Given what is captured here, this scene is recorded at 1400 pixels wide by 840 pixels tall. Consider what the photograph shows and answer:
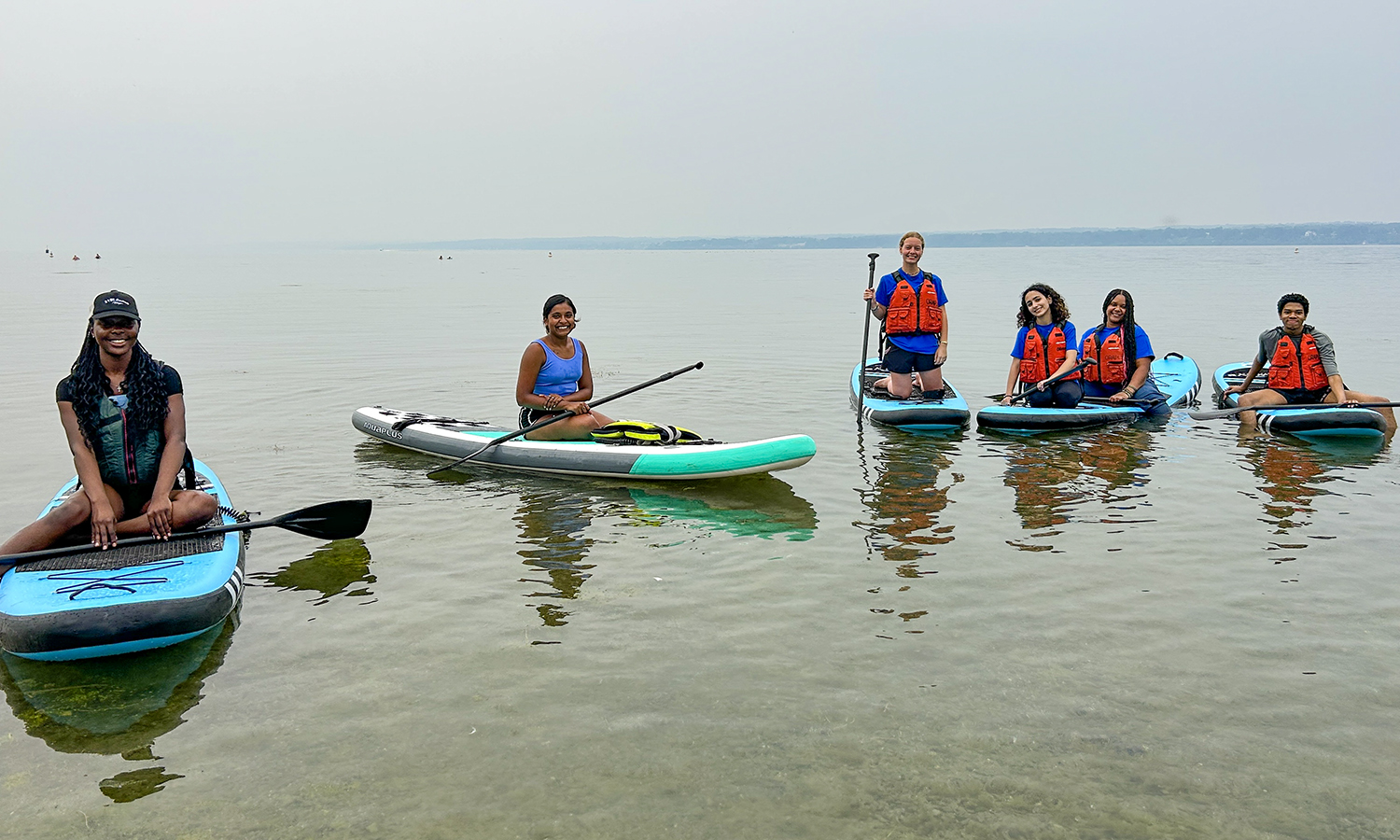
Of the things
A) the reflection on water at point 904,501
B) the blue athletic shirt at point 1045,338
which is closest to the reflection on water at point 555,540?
the reflection on water at point 904,501

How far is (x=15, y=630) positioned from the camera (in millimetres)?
4887

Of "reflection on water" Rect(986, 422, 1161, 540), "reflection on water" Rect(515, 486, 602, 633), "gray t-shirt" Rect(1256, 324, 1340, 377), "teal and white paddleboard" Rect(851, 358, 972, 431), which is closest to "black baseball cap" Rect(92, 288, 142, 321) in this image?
"reflection on water" Rect(515, 486, 602, 633)

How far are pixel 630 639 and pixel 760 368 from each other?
39.4ft

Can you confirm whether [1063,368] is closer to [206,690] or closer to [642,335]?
[206,690]

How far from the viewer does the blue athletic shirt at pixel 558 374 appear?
29.9ft

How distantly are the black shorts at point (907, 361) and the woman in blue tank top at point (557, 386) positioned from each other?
3950mm

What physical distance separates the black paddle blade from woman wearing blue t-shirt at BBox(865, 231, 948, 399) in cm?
653

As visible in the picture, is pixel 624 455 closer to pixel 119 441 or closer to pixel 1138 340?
pixel 119 441

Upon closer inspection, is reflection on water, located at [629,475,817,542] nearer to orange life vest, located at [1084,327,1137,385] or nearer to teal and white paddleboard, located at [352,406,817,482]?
teal and white paddleboard, located at [352,406,817,482]

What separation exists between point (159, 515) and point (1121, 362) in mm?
9727

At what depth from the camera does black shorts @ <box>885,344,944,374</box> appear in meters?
11.6

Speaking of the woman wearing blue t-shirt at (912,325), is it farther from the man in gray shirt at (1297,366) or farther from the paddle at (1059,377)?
the man in gray shirt at (1297,366)

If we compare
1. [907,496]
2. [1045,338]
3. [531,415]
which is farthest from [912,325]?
[531,415]

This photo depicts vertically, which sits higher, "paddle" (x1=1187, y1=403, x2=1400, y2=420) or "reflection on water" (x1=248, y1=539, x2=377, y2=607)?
"paddle" (x1=1187, y1=403, x2=1400, y2=420)
